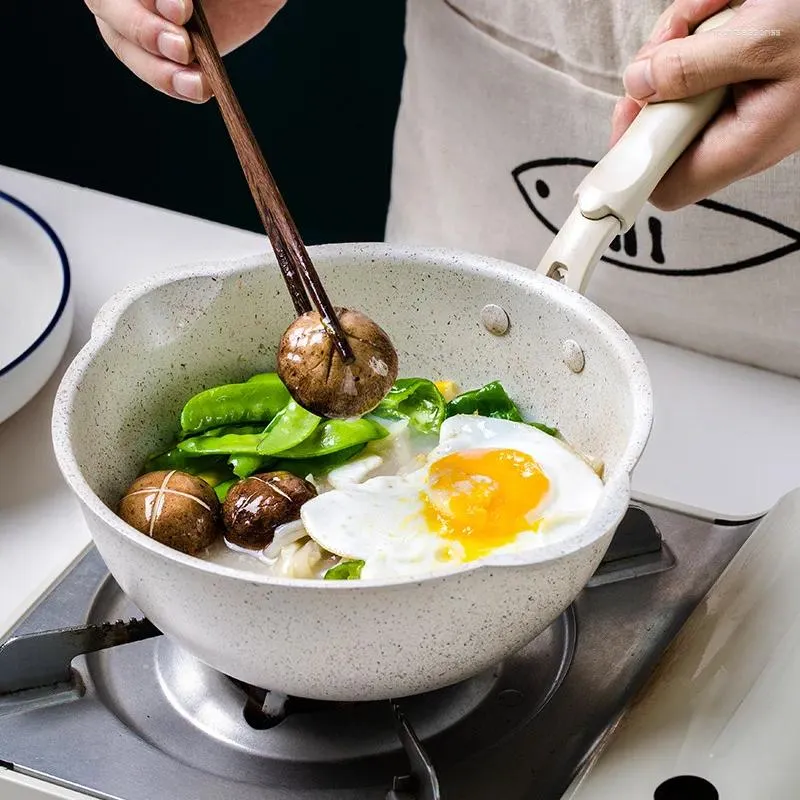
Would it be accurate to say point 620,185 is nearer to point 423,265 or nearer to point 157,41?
point 423,265

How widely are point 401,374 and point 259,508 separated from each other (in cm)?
30

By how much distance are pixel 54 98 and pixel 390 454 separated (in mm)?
2185

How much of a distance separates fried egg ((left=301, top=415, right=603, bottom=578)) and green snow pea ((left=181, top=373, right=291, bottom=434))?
15 cm

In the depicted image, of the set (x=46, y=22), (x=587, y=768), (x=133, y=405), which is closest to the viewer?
(x=587, y=768)

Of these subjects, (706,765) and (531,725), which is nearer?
(706,765)

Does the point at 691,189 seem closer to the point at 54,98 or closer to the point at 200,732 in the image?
the point at 200,732

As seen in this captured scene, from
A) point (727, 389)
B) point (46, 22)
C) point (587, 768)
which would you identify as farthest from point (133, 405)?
point (46, 22)

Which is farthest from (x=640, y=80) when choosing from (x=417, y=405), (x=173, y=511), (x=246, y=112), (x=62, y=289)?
(x=246, y=112)

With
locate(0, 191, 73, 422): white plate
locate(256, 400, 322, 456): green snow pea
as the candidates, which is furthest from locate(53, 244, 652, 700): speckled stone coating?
locate(0, 191, 73, 422): white plate

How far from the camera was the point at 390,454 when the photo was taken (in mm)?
1195

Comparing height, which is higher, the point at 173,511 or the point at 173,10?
the point at 173,10

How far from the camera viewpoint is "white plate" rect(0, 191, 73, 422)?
1.46 meters

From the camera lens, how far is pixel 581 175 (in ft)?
5.36

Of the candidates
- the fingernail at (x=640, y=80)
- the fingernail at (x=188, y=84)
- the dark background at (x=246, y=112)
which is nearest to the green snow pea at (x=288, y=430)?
the fingernail at (x=188, y=84)
